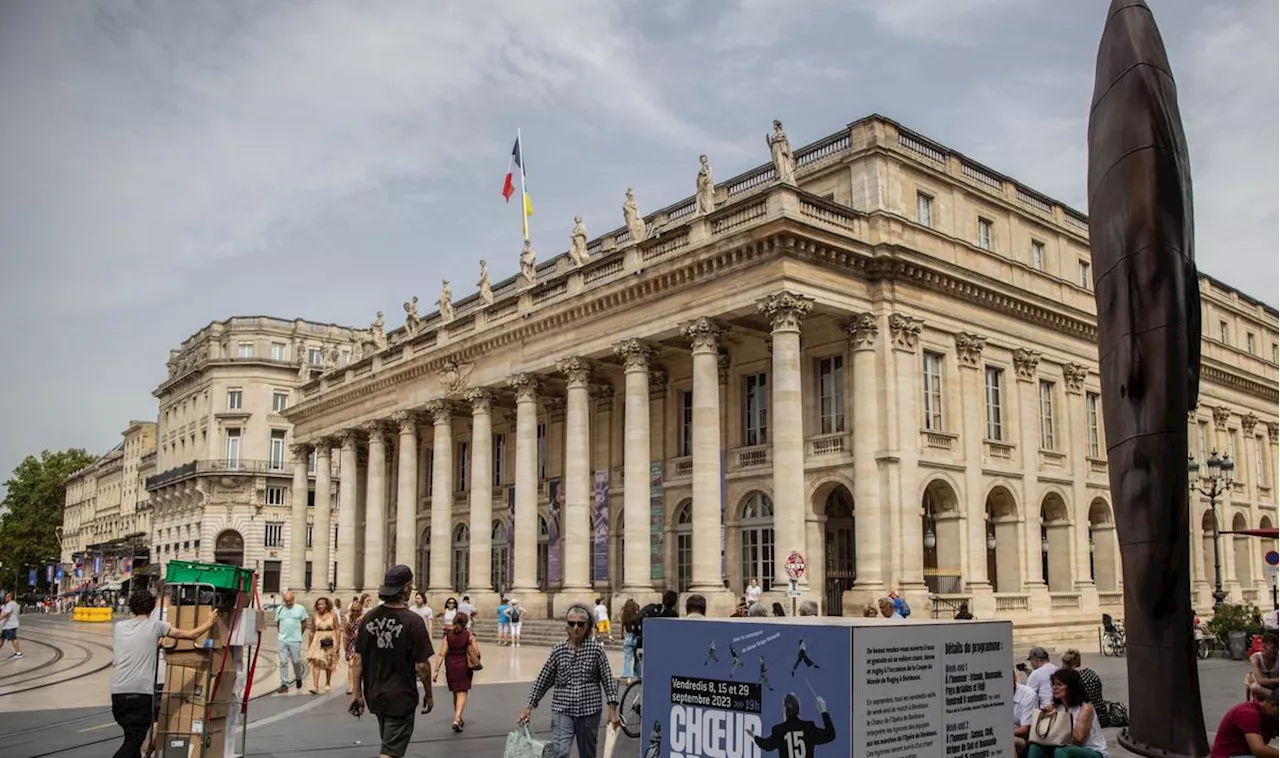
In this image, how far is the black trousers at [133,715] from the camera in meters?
9.77

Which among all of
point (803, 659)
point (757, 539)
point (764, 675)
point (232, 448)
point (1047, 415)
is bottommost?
point (764, 675)

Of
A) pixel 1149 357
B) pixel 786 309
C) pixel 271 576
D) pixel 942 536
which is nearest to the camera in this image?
pixel 1149 357

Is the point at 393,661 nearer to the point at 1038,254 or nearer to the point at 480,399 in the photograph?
the point at 480,399

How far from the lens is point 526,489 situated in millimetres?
37875

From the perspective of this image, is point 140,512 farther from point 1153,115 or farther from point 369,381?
point 1153,115

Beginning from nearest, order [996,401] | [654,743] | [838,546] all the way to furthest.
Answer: [654,743] < [838,546] < [996,401]

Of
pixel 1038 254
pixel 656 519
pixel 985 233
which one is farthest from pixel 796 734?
pixel 1038 254

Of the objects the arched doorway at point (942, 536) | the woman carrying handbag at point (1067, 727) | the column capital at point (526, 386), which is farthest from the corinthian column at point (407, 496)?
the woman carrying handbag at point (1067, 727)

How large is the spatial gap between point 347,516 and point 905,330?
1230 inches

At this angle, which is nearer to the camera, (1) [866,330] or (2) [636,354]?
(1) [866,330]

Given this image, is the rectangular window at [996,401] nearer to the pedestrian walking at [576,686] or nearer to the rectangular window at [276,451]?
the pedestrian walking at [576,686]

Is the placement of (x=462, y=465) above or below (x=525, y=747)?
above

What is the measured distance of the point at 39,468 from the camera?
112m

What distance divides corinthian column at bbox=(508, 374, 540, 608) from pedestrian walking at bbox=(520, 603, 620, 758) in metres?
27.8
